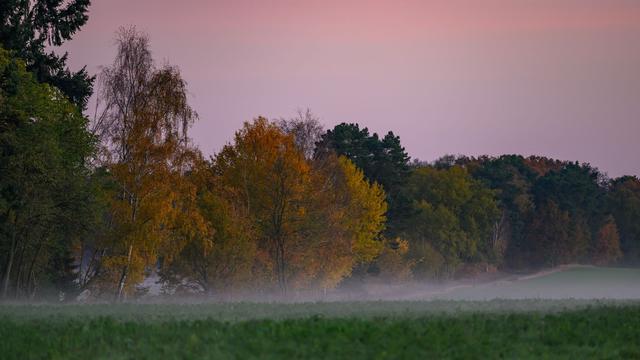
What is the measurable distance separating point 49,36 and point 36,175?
1395 centimetres

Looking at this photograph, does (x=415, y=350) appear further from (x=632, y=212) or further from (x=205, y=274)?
(x=632, y=212)

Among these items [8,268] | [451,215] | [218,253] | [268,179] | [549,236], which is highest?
[549,236]

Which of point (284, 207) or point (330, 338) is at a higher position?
point (284, 207)

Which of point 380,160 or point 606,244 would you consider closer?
point 380,160

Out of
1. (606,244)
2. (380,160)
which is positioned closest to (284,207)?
(380,160)

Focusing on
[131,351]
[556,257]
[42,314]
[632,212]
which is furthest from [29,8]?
[632,212]

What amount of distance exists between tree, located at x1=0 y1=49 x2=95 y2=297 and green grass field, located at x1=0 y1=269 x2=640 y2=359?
21.3 meters

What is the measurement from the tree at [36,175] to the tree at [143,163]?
3210mm

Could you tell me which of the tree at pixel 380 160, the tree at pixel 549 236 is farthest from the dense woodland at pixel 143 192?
the tree at pixel 549 236

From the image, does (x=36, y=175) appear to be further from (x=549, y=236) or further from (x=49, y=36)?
(x=549, y=236)

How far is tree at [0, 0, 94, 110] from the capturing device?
191 feet

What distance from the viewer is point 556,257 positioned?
16975 cm

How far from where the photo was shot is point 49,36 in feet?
201

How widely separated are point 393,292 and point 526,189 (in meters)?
76.8
